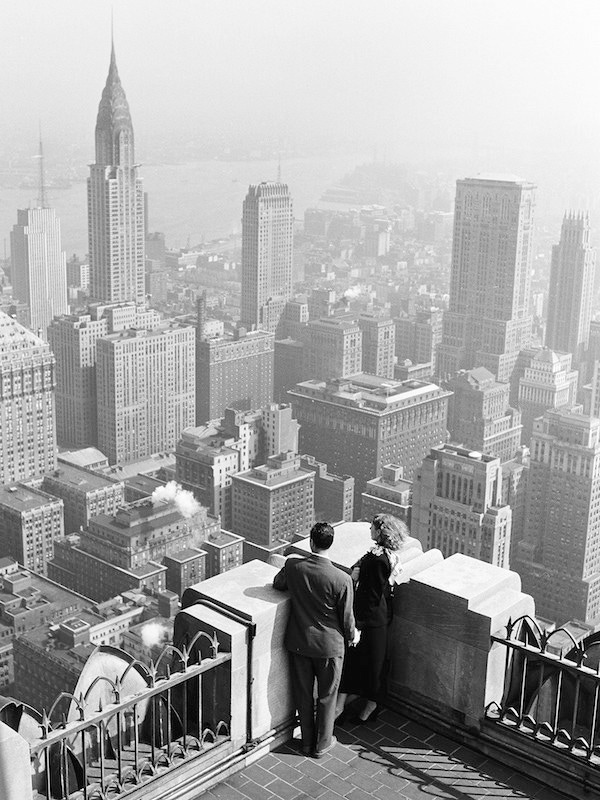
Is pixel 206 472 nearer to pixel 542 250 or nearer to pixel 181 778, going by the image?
A: pixel 542 250

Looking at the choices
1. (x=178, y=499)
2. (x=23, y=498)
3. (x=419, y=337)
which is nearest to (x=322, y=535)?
(x=178, y=499)

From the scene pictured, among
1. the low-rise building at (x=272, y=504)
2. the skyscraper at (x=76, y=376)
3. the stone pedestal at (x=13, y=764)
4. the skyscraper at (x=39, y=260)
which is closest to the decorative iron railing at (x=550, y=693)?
the stone pedestal at (x=13, y=764)

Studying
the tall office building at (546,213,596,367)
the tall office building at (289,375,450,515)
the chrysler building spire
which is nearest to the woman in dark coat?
the tall office building at (289,375,450,515)

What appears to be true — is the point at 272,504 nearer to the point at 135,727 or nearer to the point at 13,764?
Result: the point at 135,727

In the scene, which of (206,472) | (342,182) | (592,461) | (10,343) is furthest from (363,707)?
(342,182)

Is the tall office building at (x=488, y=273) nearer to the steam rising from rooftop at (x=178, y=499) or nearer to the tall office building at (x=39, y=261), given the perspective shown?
A: the tall office building at (x=39, y=261)
